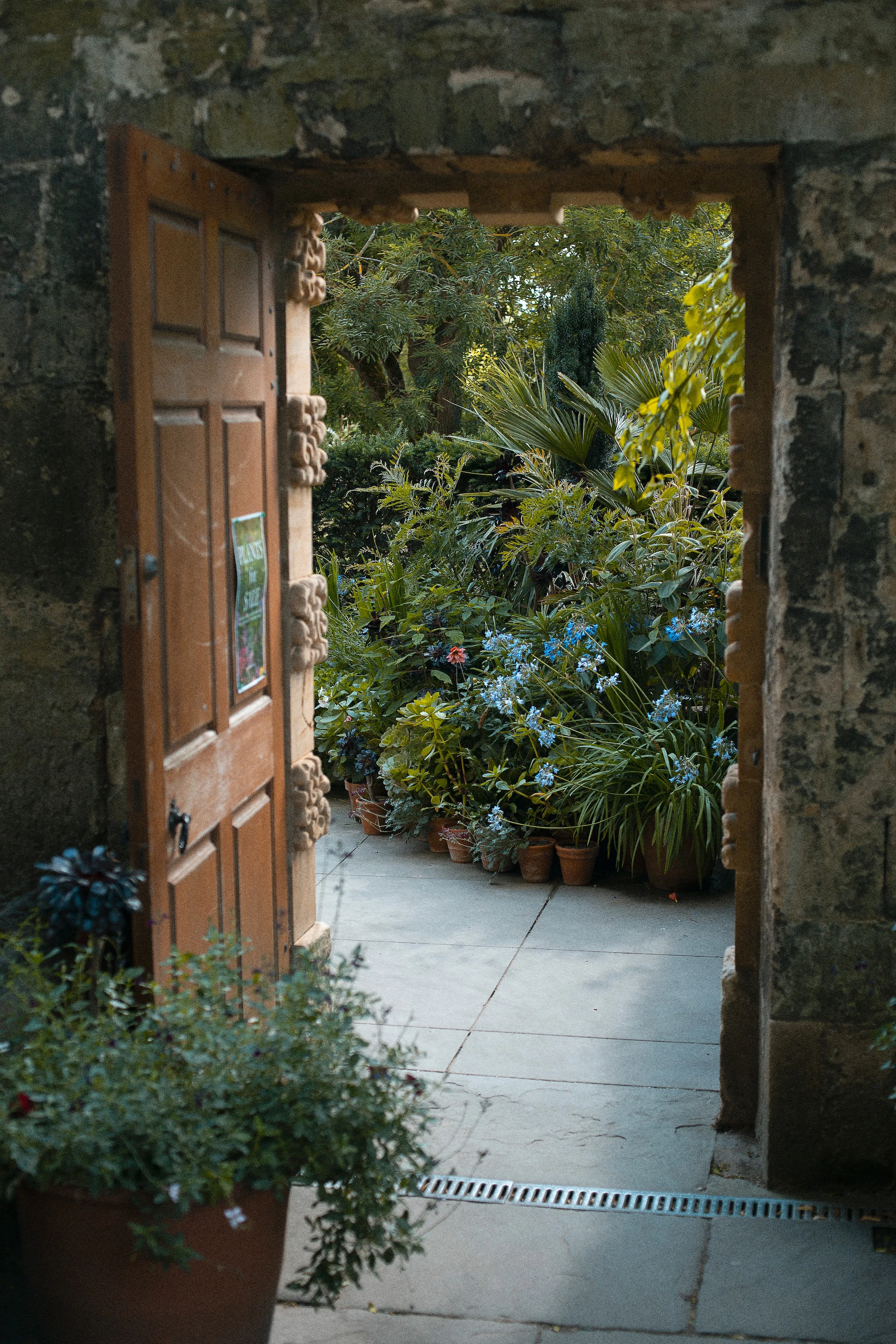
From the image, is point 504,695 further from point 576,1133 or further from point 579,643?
point 576,1133

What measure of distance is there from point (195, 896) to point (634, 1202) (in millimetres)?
1402

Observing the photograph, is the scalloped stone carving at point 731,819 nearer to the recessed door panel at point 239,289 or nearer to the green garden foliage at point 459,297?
the recessed door panel at point 239,289

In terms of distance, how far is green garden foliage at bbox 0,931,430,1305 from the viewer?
7.54ft

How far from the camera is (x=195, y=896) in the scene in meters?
3.06

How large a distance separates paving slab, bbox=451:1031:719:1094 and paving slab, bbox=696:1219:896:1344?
0.82m

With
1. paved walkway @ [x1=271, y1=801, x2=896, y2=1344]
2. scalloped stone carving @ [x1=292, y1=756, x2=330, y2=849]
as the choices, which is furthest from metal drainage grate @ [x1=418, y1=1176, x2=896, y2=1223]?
scalloped stone carving @ [x1=292, y1=756, x2=330, y2=849]

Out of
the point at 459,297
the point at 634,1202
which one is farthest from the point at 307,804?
the point at 459,297

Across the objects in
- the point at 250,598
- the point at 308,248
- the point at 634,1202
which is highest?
the point at 308,248

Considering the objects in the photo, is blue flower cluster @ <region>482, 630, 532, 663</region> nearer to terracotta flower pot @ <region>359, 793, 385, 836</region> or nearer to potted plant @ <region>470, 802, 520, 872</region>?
potted plant @ <region>470, 802, 520, 872</region>

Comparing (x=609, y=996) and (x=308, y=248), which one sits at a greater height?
(x=308, y=248)

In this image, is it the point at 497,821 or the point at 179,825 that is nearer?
the point at 179,825

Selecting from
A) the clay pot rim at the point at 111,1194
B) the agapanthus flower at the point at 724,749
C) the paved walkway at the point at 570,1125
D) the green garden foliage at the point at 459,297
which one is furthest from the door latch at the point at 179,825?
the green garden foliage at the point at 459,297

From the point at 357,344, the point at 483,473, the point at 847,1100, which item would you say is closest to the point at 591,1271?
the point at 847,1100

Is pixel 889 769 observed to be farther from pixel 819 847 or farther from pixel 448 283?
pixel 448 283
